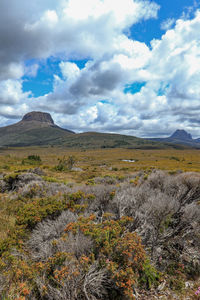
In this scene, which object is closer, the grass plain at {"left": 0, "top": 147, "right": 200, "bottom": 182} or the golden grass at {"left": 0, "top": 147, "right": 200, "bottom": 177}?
the grass plain at {"left": 0, "top": 147, "right": 200, "bottom": 182}

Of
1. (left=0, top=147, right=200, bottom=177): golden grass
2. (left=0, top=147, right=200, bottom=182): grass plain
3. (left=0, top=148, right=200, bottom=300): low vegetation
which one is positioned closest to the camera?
(left=0, top=148, right=200, bottom=300): low vegetation

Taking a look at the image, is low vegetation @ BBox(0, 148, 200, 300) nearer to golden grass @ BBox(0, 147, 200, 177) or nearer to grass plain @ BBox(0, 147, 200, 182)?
grass plain @ BBox(0, 147, 200, 182)

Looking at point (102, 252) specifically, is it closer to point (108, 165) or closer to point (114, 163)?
point (108, 165)

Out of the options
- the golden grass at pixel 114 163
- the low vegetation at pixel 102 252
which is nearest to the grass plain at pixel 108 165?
the golden grass at pixel 114 163

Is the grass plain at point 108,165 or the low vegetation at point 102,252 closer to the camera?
the low vegetation at point 102,252

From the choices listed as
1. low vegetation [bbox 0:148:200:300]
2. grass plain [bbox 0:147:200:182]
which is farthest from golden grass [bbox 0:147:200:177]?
low vegetation [bbox 0:148:200:300]

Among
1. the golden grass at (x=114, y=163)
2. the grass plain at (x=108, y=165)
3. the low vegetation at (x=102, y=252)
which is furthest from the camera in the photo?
the golden grass at (x=114, y=163)

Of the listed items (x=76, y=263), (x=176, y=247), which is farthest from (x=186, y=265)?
(x=76, y=263)

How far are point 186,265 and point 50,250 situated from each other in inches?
134

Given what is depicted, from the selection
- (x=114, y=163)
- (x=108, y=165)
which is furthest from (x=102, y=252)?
(x=114, y=163)

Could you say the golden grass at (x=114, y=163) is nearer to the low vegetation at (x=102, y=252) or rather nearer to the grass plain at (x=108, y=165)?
the grass plain at (x=108, y=165)

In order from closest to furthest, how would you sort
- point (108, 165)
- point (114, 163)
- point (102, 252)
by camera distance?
point (102, 252), point (108, 165), point (114, 163)

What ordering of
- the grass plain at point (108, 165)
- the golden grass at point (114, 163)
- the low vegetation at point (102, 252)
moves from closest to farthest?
the low vegetation at point (102, 252) < the grass plain at point (108, 165) < the golden grass at point (114, 163)

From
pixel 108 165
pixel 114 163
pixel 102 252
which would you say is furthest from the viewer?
pixel 114 163
